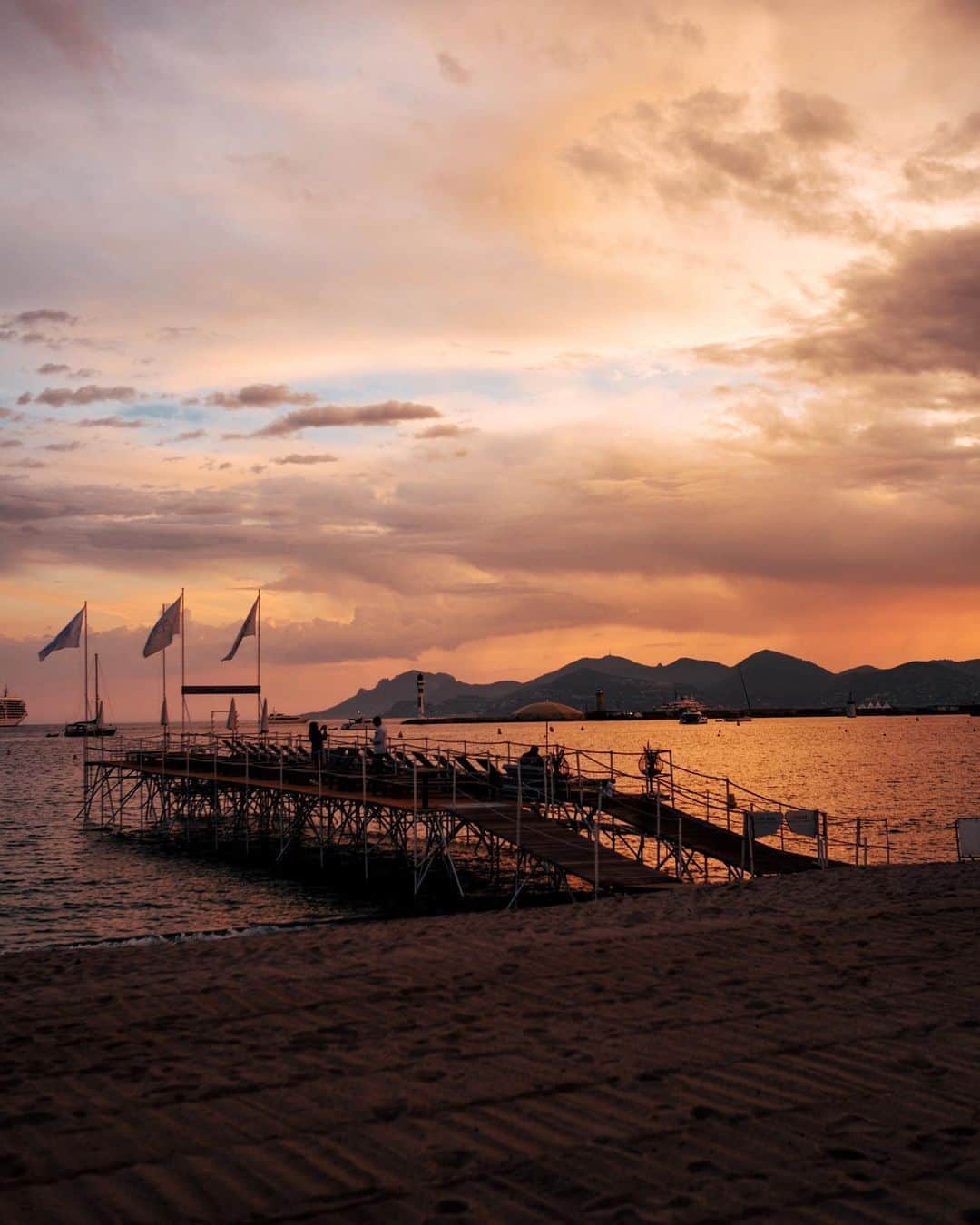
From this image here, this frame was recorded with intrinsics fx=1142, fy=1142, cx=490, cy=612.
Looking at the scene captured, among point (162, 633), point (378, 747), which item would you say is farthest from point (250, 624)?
point (378, 747)

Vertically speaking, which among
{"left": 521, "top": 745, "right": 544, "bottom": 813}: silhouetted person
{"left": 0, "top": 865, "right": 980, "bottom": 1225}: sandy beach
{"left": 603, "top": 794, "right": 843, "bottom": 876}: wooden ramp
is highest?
{"left": 521, "top": 745, "right": 544, "bottom": 813}: silhouetted person

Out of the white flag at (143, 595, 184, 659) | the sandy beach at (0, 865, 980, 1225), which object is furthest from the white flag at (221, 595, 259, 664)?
the sandy beach at (0, 865, 980, 1225)

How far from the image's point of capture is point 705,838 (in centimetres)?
2409

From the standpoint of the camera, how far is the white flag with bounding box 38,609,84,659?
49.8 m

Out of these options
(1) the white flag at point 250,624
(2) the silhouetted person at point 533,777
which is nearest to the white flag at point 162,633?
(1) the white flag at point 250,624

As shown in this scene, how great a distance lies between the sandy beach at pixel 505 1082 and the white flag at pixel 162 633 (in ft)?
119

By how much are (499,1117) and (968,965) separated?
18.0 feet

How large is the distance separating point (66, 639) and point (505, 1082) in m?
47.4

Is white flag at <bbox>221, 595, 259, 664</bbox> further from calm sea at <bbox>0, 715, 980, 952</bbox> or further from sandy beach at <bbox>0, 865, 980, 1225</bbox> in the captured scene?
sandy beach at <bbox>0, 865, 980, 1225</bbox>

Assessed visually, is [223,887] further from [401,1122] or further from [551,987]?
[401,1122]

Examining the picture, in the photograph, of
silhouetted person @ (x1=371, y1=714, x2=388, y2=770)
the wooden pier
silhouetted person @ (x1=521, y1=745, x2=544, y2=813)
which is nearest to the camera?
the wooden pier

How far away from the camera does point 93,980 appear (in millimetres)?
10094

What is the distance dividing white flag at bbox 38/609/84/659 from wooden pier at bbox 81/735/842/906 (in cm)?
994

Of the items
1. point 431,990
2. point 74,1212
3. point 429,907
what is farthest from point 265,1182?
point 429,907
